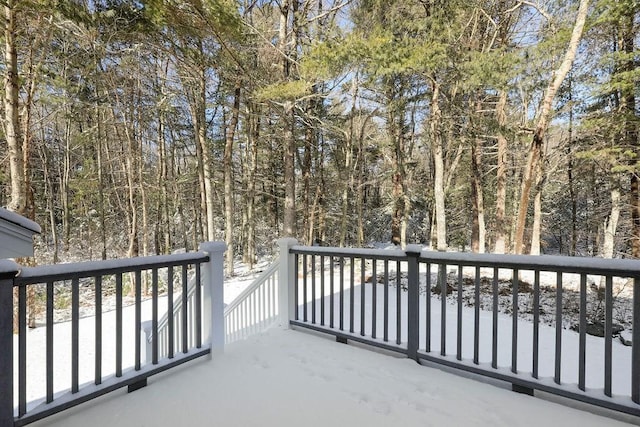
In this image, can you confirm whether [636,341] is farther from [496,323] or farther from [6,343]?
[6,343]

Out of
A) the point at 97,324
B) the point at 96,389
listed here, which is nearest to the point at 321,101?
the point at 97,324

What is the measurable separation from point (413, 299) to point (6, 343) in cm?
252

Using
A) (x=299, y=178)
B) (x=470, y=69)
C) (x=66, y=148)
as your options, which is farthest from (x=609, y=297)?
(x=66, y=148)

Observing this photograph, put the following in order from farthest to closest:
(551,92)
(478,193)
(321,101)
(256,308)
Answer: (478,193), (321,101), (551,92), (256,308)

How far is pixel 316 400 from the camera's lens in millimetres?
2037

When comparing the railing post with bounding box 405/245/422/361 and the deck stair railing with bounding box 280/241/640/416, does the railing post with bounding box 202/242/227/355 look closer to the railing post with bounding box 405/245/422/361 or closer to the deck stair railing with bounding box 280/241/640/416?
the deck stair railing with bounding box 280/241/640/416

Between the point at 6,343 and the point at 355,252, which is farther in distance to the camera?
the point at 355,252

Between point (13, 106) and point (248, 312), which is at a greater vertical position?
point (13, 106)

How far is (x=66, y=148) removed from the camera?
36.9 ft

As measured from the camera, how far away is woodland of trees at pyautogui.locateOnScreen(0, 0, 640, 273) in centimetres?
564

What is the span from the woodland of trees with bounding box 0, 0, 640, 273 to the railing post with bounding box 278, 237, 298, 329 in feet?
12.3

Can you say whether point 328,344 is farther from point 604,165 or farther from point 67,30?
point 604,165

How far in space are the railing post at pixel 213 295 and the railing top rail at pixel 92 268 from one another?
0.61ft

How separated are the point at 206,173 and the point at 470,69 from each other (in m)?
7.48
